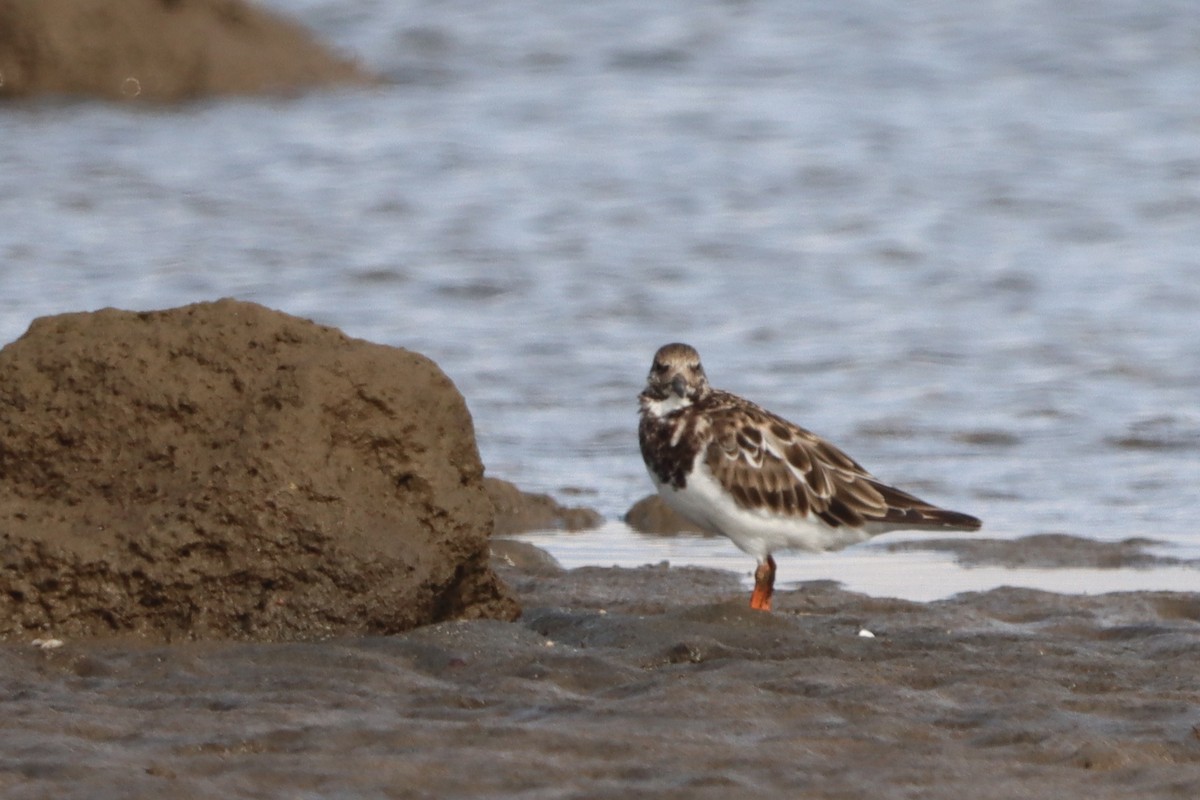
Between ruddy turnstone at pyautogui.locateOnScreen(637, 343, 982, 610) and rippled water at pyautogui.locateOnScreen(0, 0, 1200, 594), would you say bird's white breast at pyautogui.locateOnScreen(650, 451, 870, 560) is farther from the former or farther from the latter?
rippled water at pyautogui.locateOnScreen(0, 0, 1200, 594)

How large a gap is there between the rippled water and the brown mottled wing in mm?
590

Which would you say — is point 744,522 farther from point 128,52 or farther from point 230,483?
point 128,52

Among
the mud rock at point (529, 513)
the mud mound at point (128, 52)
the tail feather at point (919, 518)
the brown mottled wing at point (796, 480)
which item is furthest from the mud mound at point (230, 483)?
the mud mound at point (128, 52)

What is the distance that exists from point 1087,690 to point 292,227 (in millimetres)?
9304

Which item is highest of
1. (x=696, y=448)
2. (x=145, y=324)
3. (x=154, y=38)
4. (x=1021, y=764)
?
(x=154, y=38)

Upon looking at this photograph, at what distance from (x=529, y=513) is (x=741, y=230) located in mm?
6025

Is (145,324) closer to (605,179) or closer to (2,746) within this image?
(2,746)

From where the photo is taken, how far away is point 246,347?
5113 mm

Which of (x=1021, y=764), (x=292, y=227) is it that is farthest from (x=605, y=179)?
(x=1021, y=764)

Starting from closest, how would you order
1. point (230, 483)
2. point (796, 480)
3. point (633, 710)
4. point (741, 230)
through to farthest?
point (633, 710) → point (230, 483) → point (796, 480) → point (741, 230)

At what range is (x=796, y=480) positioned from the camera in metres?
5.67

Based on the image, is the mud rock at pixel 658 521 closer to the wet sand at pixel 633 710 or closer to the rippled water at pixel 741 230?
the rippled water at pixel 741 230

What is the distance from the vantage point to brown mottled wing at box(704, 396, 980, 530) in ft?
18.3

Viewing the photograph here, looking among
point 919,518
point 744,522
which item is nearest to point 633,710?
point 744,522
